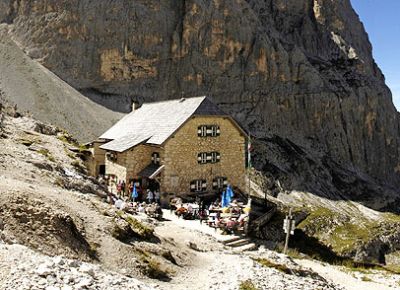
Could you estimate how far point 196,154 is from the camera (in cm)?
3356

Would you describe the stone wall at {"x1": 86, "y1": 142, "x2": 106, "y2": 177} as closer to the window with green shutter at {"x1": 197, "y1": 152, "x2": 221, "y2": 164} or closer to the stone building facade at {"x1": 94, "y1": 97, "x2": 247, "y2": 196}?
the stone building facade at {"x1": 94, "y1": 97, "x2": 247, "y2": 196}

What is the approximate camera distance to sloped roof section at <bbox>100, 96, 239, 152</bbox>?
32.8 meters

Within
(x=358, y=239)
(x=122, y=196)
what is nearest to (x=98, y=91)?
(x=122, y=196)

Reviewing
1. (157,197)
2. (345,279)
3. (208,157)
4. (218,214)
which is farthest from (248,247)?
(208,157)

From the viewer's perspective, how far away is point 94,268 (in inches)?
419

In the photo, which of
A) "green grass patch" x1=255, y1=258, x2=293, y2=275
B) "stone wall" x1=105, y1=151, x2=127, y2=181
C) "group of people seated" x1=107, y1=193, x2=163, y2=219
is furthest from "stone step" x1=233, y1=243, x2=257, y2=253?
"stone wall" x1=105, y1=151, x2=127, y2=181

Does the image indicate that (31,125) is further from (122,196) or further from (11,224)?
(11,224)

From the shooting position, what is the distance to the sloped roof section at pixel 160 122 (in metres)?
32.8

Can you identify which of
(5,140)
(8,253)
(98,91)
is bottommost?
(8,253)

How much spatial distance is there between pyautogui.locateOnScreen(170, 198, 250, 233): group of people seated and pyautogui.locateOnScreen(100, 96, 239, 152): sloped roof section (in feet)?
19.0

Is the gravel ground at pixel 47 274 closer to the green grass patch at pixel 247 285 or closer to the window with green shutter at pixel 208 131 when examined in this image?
the green grass patch at pixel 247 285

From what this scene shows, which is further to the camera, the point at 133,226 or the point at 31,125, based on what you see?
the point at 31,125

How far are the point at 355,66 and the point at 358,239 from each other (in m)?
103

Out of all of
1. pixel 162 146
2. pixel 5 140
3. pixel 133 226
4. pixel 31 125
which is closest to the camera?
pixel 133 226
